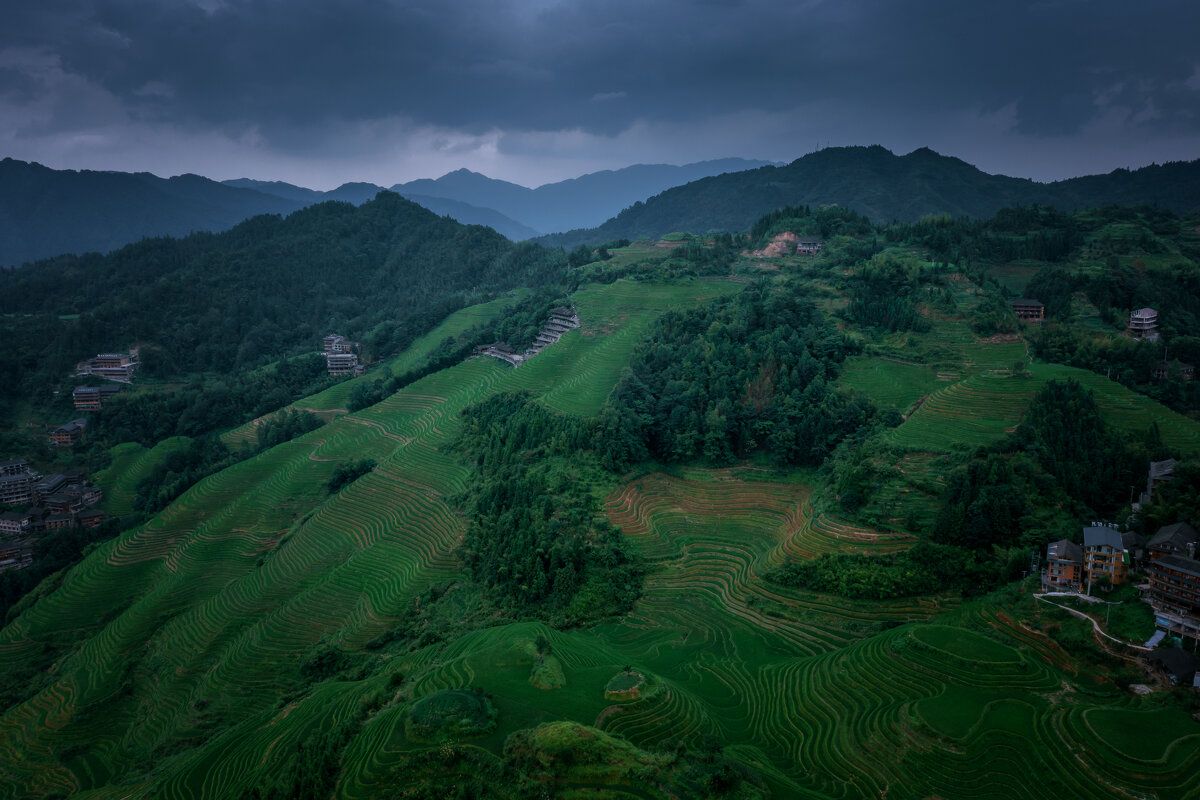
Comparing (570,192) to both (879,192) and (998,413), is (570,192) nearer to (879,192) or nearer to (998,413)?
(879,192)

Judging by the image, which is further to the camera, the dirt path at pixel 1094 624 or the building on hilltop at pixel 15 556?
the building on hilltop at pixel 15 556

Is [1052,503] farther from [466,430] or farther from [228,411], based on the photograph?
[228,411]

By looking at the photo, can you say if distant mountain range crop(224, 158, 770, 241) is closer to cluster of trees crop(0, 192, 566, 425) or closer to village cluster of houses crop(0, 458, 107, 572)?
cluster of trees crop(0, 192, 566, 425)

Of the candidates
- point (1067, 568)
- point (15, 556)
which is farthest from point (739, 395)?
point (15, 556)

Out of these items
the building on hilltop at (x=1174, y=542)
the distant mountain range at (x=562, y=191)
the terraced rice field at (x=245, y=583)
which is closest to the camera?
the building on hilltop at (x=1174, y=542)

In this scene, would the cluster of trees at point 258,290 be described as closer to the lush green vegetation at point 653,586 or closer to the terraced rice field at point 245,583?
the lush green vegetation at point 653,586

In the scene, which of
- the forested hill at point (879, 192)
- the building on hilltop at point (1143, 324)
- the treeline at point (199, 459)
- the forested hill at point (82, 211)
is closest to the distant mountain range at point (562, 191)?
the forested hill at point (82, 211)
